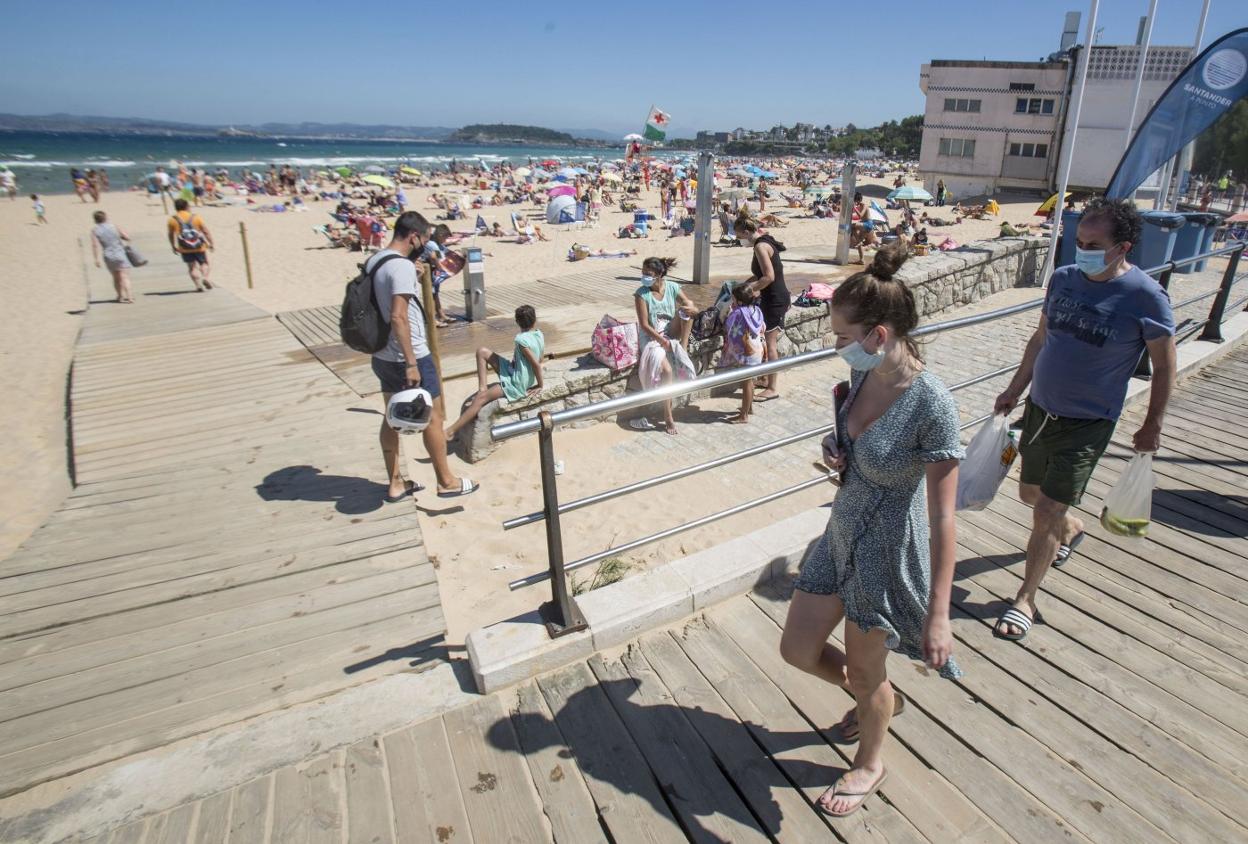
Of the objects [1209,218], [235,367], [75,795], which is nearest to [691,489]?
[75,795]

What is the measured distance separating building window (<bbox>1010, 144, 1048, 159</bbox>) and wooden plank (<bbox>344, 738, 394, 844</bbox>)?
162ft

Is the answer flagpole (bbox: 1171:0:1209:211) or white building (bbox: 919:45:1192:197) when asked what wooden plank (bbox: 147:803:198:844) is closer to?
flagpole (bbox: 1171:0:1209:211)

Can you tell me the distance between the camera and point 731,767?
2205 mm

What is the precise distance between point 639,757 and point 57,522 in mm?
4336

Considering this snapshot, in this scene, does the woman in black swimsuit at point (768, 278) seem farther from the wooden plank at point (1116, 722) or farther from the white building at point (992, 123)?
the white building at point (992, 123)

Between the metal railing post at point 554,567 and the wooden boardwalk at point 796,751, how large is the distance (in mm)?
174

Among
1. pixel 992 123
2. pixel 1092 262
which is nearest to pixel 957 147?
pixel 992 123

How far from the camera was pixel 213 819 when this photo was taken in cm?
206

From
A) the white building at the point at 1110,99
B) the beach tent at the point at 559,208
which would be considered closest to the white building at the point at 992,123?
the white building at the point at 1110,99

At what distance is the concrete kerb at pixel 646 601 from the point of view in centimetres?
254

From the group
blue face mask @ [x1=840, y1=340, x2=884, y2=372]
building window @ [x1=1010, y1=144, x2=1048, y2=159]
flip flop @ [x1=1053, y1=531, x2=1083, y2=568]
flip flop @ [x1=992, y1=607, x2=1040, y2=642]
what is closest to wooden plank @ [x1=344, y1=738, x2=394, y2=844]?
blue face mask @ [x1=840, y1=340, x2=884, y2=372]

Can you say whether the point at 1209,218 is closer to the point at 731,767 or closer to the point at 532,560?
the point at 532,560

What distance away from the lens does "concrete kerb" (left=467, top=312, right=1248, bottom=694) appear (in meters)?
2.54

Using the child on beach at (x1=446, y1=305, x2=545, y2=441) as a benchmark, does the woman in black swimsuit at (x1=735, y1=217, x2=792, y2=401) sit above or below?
above
